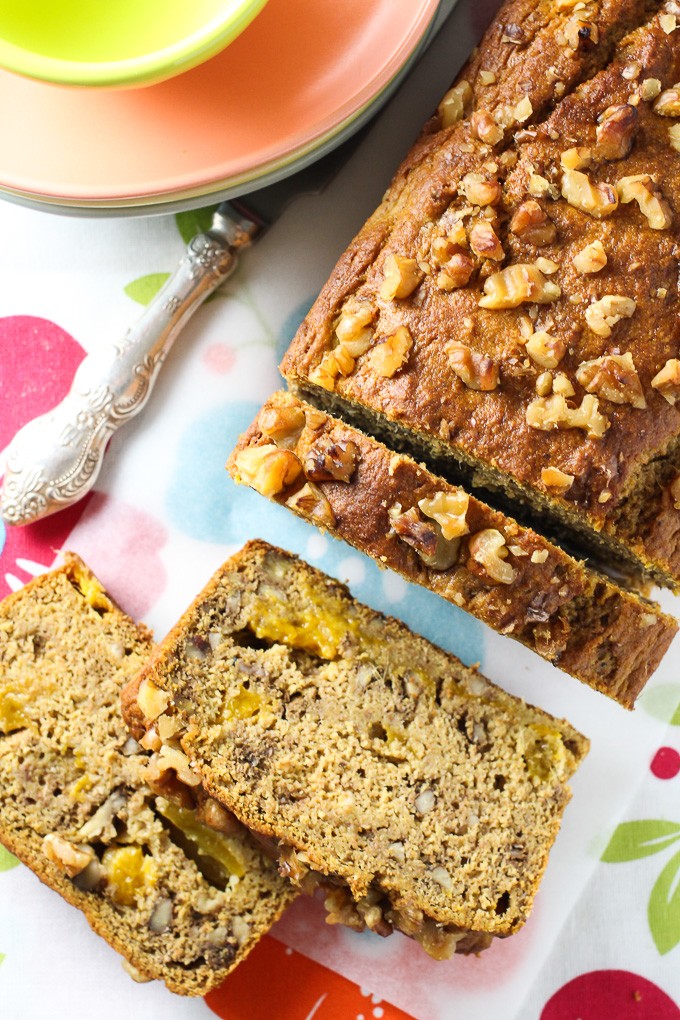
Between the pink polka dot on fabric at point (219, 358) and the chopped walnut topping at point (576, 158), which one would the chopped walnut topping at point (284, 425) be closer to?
the pink polka dot on fabric at point (219, 358)

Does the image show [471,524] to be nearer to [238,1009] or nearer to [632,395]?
[632,395]

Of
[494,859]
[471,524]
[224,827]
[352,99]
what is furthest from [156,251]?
[494,859]

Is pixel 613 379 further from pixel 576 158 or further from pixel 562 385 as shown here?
pixel 576 158

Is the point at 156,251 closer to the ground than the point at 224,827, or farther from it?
farther from it

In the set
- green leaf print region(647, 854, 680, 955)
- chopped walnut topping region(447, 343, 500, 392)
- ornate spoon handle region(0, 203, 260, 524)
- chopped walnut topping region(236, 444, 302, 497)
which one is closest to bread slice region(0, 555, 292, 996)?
ornate spoon handle region(0, 203, 260, 524)

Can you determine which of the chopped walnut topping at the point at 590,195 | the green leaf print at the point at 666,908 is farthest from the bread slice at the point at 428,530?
the green leaf print at the point at 666,908

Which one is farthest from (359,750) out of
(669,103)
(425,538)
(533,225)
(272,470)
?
(669,103)
